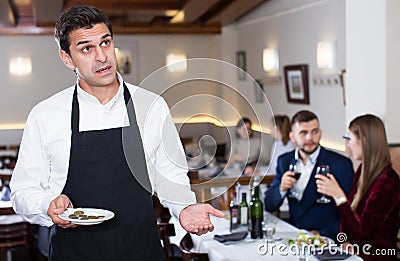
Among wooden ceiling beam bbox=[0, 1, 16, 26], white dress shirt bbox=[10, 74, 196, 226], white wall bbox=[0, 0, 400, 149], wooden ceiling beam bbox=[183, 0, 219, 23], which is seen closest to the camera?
white dress shirt bbox=[10, 74, 196, 226]

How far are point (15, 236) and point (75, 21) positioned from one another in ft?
12.1

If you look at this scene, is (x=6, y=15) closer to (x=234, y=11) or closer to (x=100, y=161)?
(x=234, y=11)

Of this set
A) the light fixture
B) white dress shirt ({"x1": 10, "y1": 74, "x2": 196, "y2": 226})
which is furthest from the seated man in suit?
the light fixture

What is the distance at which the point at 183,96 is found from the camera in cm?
198

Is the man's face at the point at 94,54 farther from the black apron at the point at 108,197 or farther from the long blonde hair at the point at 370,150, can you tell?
the long blonde hair at the point at 370,150

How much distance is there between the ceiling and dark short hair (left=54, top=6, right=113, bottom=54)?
5.69 m

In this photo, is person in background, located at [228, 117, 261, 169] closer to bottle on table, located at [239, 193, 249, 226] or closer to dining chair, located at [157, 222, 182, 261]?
dining chair, located at [157, 222, 182, 261]

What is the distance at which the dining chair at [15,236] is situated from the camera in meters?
5.32

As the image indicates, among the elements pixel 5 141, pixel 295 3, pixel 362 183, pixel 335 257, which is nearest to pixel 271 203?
pixel 362 183

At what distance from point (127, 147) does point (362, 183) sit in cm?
223

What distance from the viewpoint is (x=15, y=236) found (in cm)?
533

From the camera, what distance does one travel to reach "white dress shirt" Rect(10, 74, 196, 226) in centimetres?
213

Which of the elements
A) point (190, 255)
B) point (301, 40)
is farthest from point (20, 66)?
point (190, 255)

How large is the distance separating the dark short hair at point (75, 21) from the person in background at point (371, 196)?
215 cm
